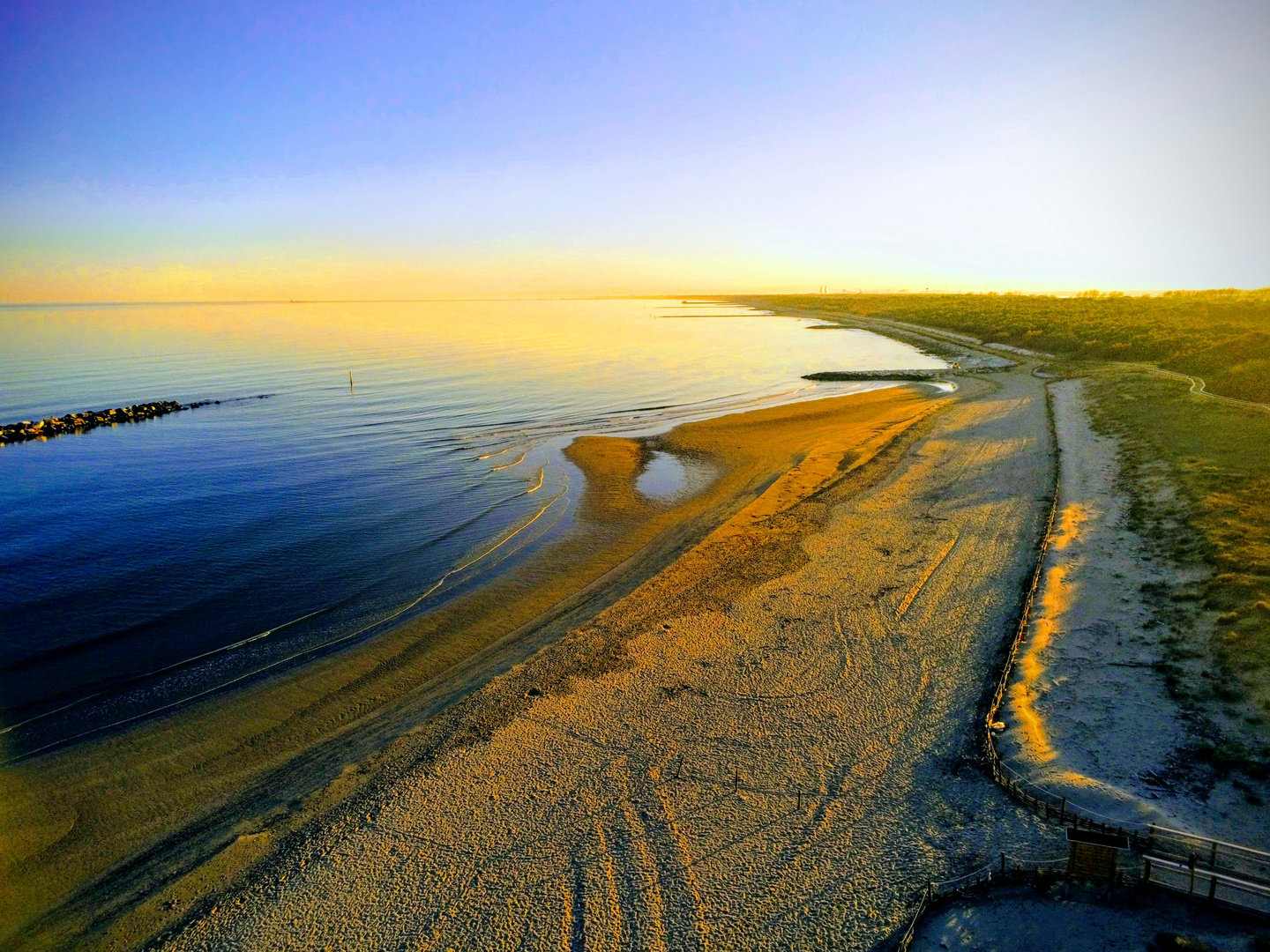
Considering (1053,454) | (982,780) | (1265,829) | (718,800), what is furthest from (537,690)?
(1053,454)

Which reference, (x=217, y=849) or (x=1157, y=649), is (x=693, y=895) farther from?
(x=1157, y=649)

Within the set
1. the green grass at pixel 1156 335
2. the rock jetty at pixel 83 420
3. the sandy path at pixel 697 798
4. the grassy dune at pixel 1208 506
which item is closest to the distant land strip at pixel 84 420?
the rock jetty at pixel 83 420

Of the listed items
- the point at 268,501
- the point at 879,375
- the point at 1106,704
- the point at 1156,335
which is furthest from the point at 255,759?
the point at 1156,335

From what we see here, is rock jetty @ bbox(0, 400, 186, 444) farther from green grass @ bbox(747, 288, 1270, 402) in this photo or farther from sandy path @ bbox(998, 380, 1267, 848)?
green grass @ bbox(747, 288, 1270, 402)

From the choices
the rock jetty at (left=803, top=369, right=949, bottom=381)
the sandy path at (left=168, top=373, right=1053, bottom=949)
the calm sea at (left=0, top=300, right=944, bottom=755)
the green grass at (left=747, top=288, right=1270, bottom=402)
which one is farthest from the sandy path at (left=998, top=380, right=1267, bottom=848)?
the rock jetty at (left=803, top=369, right=949, bottom=381)

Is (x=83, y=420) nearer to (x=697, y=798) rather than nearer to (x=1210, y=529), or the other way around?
(x=697, y=798)

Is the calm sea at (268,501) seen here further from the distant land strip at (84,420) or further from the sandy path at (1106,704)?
the sandy path at (1106,704)
